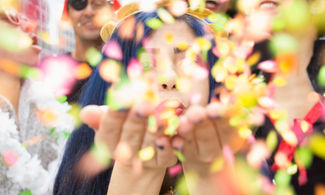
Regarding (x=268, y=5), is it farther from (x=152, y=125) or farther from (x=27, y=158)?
(x=27, y=158)

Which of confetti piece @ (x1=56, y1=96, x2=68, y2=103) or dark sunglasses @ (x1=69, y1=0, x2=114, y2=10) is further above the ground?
dark sunglasses @ (x1=69, y1=0, x2=114, y2=10)

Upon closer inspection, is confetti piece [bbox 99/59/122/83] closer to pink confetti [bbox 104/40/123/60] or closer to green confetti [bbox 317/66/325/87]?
pink confetti [bbox 104/40/123/60]

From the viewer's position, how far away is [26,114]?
147 centimetres

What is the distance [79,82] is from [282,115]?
3.19 feet

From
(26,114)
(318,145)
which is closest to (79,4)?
(26,114)

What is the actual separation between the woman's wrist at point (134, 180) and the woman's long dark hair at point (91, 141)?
0.13 m

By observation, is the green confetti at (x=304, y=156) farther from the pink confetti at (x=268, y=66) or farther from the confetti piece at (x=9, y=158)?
the confetti piece at (x=9, y=158)

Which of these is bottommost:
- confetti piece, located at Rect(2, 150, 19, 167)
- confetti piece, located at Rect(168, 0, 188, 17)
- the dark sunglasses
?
confetti piece, located at Rect(2, 150, 19, 167)

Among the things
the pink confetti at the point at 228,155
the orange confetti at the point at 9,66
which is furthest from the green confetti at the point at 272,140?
the orange confetti at the point at 9,66

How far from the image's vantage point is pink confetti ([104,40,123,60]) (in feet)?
3.45

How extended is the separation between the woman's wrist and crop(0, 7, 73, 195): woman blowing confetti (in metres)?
0.45

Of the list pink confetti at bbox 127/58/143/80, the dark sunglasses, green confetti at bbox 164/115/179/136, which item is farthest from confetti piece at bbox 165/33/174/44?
the dark sunglasses

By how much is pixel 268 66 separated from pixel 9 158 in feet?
3.99

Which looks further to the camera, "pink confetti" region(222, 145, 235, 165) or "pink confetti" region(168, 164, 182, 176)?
"pink confetti" region(168, 164, 182, 176)
